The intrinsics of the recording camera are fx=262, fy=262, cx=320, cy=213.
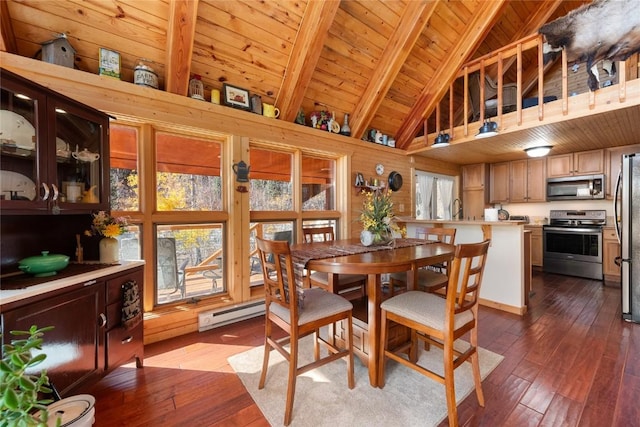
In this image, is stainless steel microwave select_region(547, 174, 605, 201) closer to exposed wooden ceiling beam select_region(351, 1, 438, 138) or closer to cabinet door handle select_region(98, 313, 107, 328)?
exposed wooden ceiling beam select_region(351, 1, 438, 138)

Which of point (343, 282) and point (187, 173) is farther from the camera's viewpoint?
point (187, 173)

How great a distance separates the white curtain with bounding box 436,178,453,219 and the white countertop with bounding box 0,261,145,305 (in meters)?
5.59

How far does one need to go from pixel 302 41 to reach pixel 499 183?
5071 millimetres

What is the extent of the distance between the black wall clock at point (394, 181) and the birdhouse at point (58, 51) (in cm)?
403

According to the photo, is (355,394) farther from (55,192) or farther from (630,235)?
(630,235)

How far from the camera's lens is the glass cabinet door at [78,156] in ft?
5.46

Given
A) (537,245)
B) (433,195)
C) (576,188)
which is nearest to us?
(576,188)

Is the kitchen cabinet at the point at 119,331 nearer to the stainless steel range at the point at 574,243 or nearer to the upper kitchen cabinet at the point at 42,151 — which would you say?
the upper kitchen cabinet at the point at 42,151

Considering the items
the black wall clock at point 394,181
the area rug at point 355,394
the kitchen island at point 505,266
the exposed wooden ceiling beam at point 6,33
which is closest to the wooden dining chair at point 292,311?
the area rug at point 355,394

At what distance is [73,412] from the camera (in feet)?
3.83

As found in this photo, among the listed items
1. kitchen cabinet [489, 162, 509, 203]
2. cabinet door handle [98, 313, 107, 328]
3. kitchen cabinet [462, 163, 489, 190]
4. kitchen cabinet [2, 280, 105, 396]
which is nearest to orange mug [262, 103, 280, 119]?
kitchen cabinet [2, 280, 105, 396]

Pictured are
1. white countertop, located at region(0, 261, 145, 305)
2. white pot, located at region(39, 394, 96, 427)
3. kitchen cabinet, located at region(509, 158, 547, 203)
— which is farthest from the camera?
kitchen cabinet, located at region(509, 158, 547, 203)

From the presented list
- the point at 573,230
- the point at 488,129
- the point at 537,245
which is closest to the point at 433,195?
the point at 537,245

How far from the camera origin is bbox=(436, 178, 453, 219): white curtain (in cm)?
571
